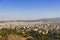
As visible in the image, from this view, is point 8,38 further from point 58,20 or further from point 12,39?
point 58,20

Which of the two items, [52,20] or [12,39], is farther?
[52,20]

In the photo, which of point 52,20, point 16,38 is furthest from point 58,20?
point 16,38

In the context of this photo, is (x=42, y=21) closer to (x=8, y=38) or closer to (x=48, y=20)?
(x=48, y=20)

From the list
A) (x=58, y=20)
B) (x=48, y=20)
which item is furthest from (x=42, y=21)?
(x=58, y=20)

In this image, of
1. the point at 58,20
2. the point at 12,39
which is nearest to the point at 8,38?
the point at 12,39

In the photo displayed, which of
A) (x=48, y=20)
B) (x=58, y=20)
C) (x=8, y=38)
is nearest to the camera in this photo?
(x=8, y=38)

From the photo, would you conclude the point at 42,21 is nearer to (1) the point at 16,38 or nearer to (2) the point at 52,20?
(2) the point at 52,20

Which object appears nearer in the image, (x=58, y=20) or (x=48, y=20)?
(x=58, y=20)

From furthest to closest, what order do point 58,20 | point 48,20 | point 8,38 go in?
1. point 48,20
2. point 58,20
3. point 8,38
